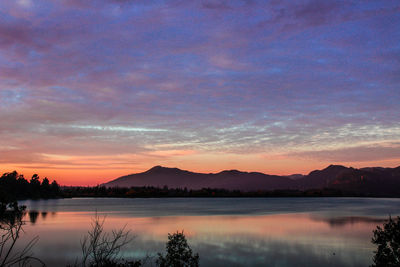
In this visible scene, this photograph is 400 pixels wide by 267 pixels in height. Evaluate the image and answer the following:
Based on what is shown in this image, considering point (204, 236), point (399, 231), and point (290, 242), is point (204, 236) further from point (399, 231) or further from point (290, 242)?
point (399, 231)

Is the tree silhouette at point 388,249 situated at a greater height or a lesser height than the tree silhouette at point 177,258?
greater

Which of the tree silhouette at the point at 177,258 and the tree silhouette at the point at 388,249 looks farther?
the tree silhouette at the point at 177,258

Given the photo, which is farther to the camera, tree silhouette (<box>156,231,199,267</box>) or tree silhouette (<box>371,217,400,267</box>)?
tree silhouette (<box>156,231,199,267</box>)

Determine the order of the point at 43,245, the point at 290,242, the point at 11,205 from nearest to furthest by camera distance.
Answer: the point at 11,205 < the point at 43,245 < the point at 290,242

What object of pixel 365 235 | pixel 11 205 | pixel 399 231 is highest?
pixel 11 205

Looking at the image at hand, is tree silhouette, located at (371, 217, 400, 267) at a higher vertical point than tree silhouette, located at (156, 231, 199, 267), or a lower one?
higher

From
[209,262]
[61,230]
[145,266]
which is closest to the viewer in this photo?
[145,266]

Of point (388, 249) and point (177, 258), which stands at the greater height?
point (388, 249)

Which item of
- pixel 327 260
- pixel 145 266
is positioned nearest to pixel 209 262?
pixel 145 266

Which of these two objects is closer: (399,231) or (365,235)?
(399,231)

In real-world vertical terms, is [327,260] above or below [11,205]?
below

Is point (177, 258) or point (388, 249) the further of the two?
point (177, 258)

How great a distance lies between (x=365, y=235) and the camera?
55469 mm

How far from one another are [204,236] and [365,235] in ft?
82.9
